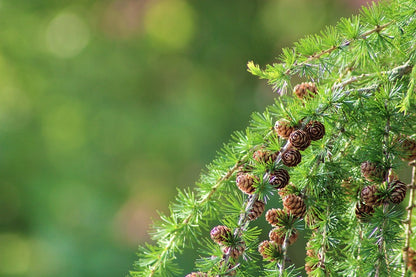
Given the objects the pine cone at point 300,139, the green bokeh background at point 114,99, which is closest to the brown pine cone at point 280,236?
the pine cone at point 300,139

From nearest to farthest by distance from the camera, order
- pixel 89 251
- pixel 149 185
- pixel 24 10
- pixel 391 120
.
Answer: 1. pixel 391 120
2. pixel 89 251
3. pixel 149 185
4. pixel 24 10

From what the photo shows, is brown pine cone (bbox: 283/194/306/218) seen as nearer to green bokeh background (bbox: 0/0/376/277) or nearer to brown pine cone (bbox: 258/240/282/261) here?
brown pine cone (bbox: 258/240/282/261)

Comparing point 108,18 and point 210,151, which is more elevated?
point 108,18

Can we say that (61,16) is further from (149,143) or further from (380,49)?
(380,49)

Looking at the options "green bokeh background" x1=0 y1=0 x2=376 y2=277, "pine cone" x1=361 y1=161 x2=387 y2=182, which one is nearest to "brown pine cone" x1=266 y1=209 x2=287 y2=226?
"pine cone" x1=361 y1=161 x2=387 y2=182

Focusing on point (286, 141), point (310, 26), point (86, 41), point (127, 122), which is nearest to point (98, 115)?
point (127, 122)

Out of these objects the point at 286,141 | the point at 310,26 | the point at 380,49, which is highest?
the point at 310,26
